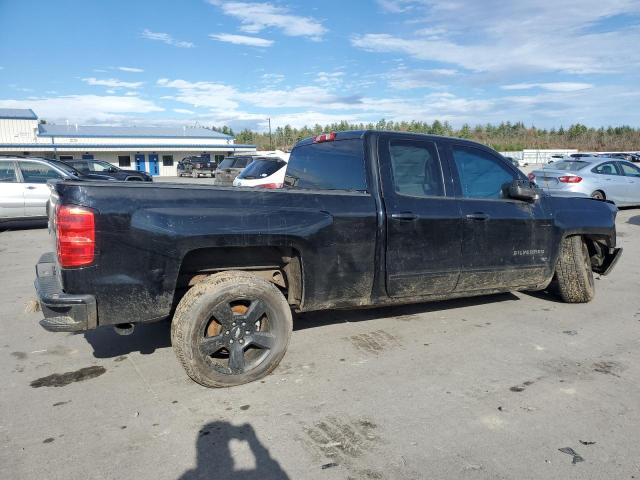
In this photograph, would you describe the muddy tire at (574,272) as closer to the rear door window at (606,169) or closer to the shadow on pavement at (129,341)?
the shadow on pavement at (129,341)

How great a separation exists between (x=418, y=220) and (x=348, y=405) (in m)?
1.62

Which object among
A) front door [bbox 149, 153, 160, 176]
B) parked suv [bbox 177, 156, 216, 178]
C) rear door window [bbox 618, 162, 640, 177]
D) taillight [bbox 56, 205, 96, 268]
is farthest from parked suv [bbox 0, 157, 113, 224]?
front door [bbox 149, 153, 160, 176]

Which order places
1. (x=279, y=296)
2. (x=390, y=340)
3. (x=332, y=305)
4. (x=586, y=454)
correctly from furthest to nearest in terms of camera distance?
(x=390, y=340), (x=332, y=305), (x=279, y=296), (x=586, y=454)

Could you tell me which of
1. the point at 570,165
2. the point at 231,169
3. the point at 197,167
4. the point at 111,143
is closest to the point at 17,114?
the point at 111,143

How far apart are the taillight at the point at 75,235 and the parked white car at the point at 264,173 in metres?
9.40

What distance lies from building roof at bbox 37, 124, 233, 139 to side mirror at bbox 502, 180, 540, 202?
1961 inches

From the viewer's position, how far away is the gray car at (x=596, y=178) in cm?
1251

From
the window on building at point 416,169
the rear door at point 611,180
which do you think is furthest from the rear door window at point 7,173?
the rear door at point 611,180

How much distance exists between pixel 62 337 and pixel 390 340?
2986mm

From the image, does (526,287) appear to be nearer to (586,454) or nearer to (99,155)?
(586,454)

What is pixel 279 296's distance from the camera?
3545mm

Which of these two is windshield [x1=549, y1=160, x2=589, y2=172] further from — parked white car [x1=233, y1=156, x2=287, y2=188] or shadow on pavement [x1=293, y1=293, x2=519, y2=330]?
shadow on pavement [x1=293, y1=293, x2=519, y2=330]

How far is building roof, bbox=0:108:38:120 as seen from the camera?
44.8 metres

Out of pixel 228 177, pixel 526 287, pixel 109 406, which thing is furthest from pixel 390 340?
pixel 228 177
